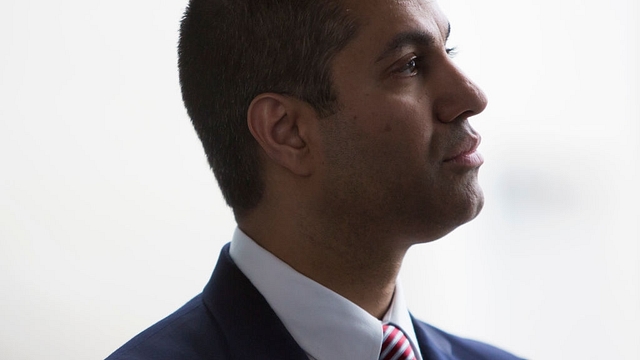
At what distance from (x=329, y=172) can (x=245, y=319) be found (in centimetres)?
25

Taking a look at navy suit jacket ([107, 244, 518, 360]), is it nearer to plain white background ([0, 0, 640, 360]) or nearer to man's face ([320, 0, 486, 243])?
man's face ([320, 0, 486, 243])

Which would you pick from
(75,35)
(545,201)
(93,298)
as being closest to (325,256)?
(93,298)

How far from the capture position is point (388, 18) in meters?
1.46

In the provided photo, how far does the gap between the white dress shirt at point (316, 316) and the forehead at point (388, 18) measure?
1.22 ft

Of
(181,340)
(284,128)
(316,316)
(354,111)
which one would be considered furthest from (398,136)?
(181,340)

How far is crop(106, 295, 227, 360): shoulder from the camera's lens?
4.61 ft

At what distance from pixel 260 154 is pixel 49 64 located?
523mm

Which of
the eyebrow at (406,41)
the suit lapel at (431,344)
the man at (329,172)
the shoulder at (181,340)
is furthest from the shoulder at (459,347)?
the eyebrow at (406,41)

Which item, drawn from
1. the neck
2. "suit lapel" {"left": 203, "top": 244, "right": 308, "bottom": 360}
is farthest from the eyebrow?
"suit lapel" {"left": 203, "top": 244, "right": 308, "bottom": 360}

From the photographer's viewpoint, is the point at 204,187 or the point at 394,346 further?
the point at 204,187

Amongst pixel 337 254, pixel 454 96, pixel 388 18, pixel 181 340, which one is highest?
pixel 388 18

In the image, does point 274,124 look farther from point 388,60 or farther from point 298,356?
point 298,356

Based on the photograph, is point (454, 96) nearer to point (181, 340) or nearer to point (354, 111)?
point (354, 111)

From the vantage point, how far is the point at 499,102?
2.47 metres
